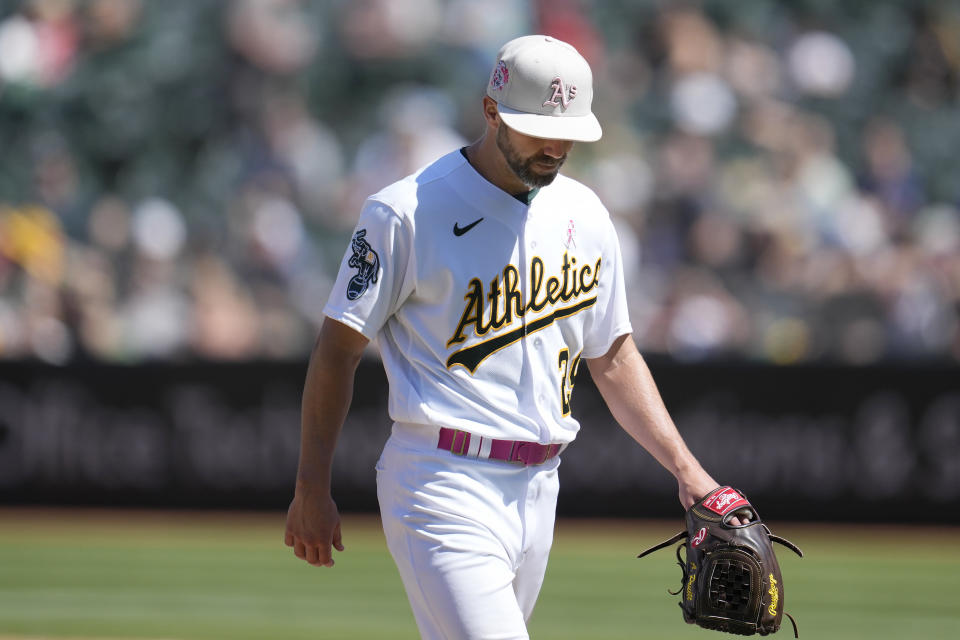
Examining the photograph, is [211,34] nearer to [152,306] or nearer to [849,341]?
[152,306]

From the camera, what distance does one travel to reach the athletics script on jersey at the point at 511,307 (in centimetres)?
368

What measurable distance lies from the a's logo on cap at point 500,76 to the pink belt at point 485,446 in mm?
882

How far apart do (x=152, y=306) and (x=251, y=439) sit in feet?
5.09

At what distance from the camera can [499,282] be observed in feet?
12.2

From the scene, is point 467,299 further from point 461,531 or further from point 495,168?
point 461,531

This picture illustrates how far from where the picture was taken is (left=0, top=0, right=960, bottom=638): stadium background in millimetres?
10250

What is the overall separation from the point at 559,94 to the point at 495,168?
11.5 inches

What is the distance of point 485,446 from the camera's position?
3.66 metres

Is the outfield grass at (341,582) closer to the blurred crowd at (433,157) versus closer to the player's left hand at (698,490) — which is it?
the blurred crowd at (433,157)

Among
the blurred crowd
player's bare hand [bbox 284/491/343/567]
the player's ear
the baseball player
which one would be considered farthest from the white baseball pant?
the blurred crowd

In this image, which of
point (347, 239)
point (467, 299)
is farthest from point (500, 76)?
point (347, 239)

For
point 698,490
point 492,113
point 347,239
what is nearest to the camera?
point 492,113

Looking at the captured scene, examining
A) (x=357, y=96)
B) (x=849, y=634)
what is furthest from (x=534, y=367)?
(x=357, y=96)

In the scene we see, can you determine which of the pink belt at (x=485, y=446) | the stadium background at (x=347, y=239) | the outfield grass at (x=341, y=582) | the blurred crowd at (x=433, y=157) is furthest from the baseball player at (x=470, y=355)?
the blurred crowd at (x=433, y=157)
